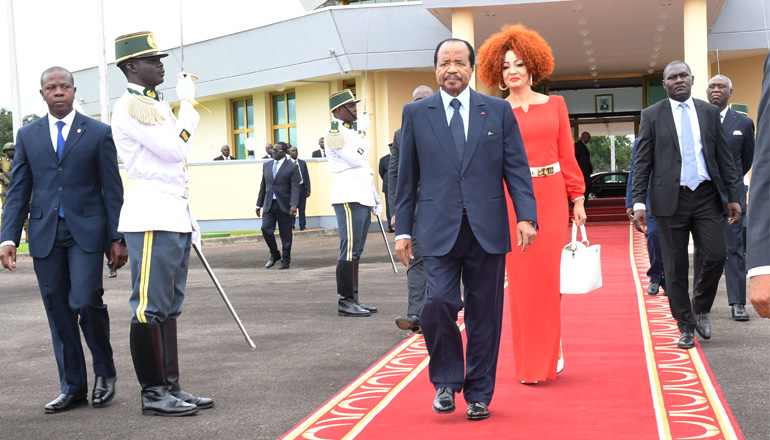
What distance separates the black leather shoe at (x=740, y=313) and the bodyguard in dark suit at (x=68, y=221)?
5.43 metres

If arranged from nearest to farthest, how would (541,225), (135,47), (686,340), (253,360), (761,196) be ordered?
(761,196) → (135,47) → (541,225) → (686,340) → (253,360)

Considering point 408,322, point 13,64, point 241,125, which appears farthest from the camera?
point 241,125

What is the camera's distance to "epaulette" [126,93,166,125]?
18.1 feet

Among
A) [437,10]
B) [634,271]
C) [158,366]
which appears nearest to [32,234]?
[158,366]

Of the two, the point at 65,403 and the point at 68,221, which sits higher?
the point at 68,221

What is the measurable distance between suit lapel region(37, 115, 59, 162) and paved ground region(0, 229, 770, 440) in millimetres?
1545

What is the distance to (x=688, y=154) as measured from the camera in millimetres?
7352

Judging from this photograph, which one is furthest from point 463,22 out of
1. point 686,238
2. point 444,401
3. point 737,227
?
point 444,401

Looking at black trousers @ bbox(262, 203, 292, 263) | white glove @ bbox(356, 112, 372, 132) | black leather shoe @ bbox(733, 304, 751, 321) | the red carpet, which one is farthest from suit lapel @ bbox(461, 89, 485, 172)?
black trousers @ bbox(262, 203, 292, 263)

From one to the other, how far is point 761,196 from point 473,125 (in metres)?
2.75

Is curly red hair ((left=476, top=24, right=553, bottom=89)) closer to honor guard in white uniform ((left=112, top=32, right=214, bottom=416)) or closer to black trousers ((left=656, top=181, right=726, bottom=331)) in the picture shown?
black trousers ((left=656, top=181, right=726, bottom=331))

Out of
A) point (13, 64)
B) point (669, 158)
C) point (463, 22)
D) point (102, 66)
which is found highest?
point (13, 64)

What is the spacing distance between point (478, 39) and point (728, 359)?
1767 centimetres

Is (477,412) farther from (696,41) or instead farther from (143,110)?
(696,41)
